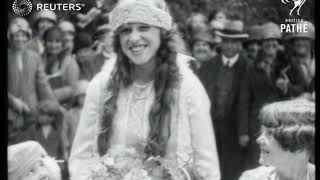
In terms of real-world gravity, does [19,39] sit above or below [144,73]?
above

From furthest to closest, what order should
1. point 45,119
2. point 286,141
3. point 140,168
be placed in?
1. point 45,119
2. point 140,168
3. point 286,141

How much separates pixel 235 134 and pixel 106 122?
971 millimetres

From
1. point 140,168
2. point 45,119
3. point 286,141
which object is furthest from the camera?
point 45,119

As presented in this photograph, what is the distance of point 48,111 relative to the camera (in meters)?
4.57

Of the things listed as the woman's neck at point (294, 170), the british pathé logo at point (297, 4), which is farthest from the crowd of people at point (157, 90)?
the british pathé logo at point (297, 4)

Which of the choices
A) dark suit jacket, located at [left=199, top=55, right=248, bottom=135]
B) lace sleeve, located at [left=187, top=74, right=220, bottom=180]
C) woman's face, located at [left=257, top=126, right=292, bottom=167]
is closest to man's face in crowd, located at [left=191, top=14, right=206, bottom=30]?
dark suit jacket, located at [left=199, top=55, right=248, bottom=135]

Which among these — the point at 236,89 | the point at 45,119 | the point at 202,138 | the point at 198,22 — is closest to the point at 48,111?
the point at 45,119

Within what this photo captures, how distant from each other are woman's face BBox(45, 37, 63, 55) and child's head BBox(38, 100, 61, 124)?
0.38 meters

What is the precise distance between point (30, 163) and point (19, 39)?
95 cm

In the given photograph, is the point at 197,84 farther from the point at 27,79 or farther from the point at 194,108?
the point at 27,79

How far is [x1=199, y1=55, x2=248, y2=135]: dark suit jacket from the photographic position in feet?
14.8

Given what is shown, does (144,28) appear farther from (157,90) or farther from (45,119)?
(45,119)

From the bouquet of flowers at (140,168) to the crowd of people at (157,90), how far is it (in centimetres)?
7

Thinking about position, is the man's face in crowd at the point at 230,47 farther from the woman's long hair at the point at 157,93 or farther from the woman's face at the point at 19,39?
the woman's face at the point at 19,39
